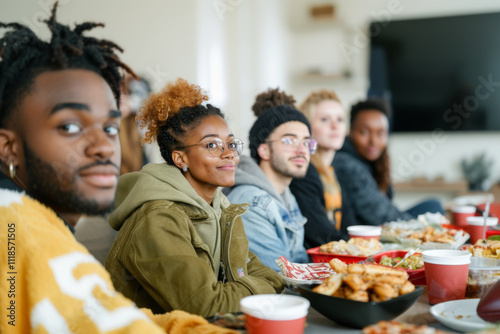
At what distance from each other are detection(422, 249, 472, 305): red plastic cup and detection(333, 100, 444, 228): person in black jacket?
1.54m

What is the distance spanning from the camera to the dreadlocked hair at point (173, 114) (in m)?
1.46

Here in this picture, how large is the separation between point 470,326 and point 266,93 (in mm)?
1441

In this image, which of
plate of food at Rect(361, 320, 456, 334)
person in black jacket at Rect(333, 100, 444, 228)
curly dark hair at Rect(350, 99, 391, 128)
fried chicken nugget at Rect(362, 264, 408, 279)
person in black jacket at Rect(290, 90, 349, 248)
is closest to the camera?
plate of food at Rect(361, 320, 456, 334)

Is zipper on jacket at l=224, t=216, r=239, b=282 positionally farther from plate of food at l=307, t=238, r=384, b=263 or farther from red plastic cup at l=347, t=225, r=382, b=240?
red plastic cup at l=347, t=225, r=382, b=240

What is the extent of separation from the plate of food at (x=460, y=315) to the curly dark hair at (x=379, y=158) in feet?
7.39

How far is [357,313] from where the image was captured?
3.31 ft

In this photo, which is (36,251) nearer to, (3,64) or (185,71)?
(3,64)

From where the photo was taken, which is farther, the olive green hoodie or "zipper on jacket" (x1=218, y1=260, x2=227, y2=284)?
"zipper on jacket" (x1=218, y1=260, x2=227, y2=284)

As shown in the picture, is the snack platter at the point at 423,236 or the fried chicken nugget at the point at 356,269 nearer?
the fried chicken nugget at the point at 356,269

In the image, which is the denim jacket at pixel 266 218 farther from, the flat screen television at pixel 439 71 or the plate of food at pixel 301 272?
the flat screen television at pixel 439 71

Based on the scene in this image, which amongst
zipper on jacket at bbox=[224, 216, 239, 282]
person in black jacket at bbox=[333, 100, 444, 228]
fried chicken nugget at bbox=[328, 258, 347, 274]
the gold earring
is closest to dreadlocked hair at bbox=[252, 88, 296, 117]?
zipper on jacket at bbox=[224, 216, 239, 282]

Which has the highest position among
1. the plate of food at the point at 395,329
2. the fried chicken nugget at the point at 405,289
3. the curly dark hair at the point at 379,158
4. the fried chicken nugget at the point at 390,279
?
the curly dark hair at the point at 379,158

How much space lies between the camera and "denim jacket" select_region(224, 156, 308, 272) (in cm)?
177

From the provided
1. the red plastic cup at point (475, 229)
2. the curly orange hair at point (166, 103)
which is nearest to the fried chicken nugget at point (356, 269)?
the curly orange hair at point (166, 103)
